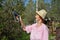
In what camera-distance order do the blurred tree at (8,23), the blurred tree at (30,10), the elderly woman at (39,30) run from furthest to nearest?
the blurred tree at (30,10) → the blurred tree at (8,23) → the elderly woman at (39,30)

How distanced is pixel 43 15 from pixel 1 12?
5113mm

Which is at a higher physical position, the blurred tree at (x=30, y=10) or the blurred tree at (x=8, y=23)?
the blurred tree at (x=8, y=23)

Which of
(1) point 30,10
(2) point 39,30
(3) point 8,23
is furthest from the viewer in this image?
(1) point 30,10

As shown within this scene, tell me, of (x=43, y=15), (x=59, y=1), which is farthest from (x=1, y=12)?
(x=59, y=1)

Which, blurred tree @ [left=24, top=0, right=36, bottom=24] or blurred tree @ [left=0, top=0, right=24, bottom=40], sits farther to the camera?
blurred tree @ [left=24, top=0, right=36, bottom=24]

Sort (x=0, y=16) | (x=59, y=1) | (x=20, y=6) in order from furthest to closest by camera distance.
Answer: (x=59, y=1)
(x=20, y=6)
(x=0, y=16)

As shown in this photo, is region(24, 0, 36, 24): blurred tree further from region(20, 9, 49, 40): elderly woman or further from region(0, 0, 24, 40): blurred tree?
region(20, 9, 49, 40): elderly woman

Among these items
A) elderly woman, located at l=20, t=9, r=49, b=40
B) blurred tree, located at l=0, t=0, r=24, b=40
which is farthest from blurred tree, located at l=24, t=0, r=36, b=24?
elderly woman, located at l=20, t=9, r=49, b=40

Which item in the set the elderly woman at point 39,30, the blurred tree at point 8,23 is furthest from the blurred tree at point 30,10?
the elderly woman at point 39,30

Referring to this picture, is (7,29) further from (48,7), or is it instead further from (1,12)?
(48,7)

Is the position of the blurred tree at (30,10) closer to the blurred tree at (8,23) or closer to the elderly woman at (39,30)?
the blurred tree at (8,23)

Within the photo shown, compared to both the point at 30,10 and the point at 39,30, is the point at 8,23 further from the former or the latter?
the point at 30,10

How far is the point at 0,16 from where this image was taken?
9.77 metres

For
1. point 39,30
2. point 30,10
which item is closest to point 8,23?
point 39,30
